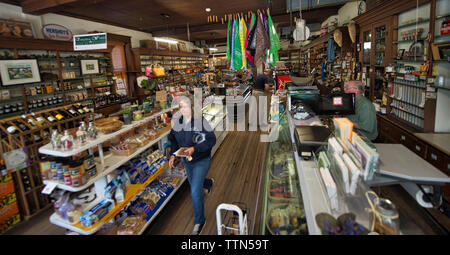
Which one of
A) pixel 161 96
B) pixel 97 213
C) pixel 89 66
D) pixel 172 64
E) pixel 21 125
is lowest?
pixel 97 213

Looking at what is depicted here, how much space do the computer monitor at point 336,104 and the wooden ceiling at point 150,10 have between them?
302cm

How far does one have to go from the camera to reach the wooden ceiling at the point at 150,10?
17.3 ft

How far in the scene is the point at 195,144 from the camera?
299 centimetres

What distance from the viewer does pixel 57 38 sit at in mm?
6160

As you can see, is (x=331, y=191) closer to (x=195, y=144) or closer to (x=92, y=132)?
(x=195, y=144)

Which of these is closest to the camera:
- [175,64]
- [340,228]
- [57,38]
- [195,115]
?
[340,228]

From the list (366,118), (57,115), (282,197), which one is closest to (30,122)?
(57,115)

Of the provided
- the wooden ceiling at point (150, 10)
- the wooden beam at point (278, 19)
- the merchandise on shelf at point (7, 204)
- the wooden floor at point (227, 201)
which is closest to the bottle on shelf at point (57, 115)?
the merchandise on shelf at point (7, 204)

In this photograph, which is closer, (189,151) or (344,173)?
(344,173)

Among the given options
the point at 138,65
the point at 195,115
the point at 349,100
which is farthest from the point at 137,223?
the point at 138,65

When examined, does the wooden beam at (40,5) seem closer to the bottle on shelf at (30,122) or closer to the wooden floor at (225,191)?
the bottle on shelf at (30,122)

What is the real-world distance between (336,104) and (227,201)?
2195 millimetres
